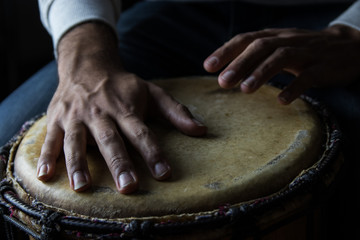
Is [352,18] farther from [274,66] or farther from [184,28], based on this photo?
[184,28]

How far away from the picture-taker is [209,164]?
650 millimetres

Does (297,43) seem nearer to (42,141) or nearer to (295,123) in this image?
(295,123)

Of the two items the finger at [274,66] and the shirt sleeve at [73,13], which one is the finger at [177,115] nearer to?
the finger at [274,66]

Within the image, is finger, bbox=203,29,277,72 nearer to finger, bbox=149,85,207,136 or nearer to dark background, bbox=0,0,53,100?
finger, bbox=149,85,207,136

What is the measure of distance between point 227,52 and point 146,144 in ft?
0.90

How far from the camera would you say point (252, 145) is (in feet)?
2.28

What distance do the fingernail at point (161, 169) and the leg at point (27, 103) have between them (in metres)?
0.45

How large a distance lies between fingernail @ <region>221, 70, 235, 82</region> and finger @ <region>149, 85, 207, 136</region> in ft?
0.30

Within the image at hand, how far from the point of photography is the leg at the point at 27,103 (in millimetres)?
933

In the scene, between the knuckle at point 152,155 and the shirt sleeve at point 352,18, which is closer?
the knuckle at point 152,155

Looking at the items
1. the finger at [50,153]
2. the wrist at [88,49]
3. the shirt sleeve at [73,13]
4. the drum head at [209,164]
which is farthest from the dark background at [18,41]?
the finger at [50,153]

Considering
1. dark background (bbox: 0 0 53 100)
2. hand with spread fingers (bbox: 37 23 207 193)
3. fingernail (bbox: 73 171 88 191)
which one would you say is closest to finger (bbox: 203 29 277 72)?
hand with spread fingers (bbox: 37 23 207 193)

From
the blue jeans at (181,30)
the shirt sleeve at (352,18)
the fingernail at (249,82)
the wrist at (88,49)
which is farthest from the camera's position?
the blue jeans at (181,30)

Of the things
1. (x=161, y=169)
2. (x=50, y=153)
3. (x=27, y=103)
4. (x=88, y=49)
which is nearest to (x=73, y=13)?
(x=88, y=49)
